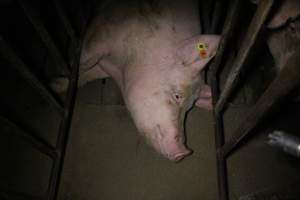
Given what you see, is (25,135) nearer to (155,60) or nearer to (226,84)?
(155,60)

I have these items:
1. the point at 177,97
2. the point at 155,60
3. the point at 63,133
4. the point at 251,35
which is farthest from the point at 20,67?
the point at 251,35

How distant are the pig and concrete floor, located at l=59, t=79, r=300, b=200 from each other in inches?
10.4

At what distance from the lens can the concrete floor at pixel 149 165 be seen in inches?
93.1

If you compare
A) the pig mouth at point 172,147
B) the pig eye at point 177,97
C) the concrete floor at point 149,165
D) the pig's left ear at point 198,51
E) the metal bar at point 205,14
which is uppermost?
the pig's left ear at point 198,51

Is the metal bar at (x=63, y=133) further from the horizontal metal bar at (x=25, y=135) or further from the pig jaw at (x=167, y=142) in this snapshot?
the pig jaw at (x=167, y=142)

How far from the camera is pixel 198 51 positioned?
2.04m

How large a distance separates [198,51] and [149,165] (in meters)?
0.99

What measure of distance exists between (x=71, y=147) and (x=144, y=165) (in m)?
0.61

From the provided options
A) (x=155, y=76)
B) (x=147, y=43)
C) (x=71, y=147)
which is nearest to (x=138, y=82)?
(x=155, y=76)

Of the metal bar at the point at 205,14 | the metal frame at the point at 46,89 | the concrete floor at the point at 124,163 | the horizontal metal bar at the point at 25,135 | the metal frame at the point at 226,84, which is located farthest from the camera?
the metal bar at the point at 205,14

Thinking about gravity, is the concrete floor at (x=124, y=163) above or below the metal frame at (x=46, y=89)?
below

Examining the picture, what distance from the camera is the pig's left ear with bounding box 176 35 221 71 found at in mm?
2037

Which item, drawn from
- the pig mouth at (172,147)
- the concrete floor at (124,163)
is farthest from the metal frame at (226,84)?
the concrete floor at (124,163)

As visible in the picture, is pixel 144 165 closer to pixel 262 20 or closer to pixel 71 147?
pixel 71 147
